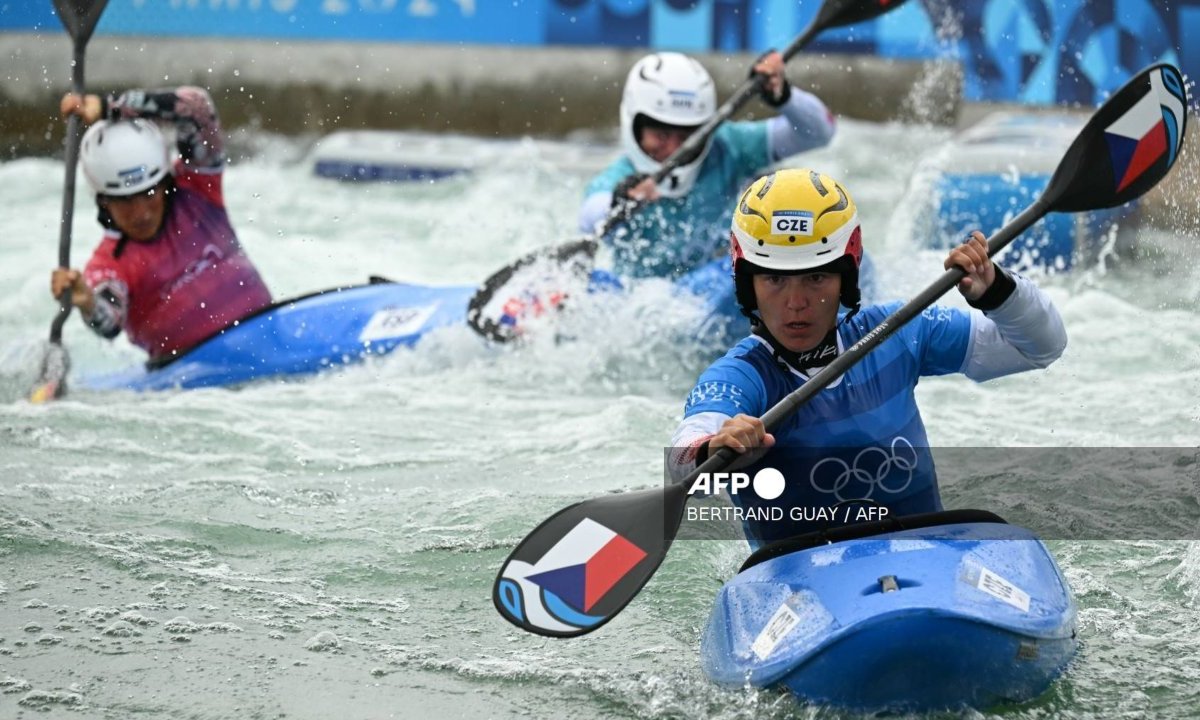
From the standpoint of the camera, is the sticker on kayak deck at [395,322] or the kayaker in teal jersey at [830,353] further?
the sticker on kayak deck at [395,322]

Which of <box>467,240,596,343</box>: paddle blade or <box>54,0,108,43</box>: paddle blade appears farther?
<box>54,0,108,43</box>: paddle blade

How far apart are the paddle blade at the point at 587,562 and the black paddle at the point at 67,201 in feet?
13.4

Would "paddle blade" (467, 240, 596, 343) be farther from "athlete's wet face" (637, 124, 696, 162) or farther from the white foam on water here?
"athlete's wet face" (637, 124, 696, 162)

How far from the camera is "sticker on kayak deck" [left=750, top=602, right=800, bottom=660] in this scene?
327 cm

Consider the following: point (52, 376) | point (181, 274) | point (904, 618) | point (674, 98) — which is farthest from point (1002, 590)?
point (52, 376)

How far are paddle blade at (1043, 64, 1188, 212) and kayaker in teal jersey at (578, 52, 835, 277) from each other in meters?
3.21

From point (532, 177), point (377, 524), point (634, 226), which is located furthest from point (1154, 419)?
point (532, 177)

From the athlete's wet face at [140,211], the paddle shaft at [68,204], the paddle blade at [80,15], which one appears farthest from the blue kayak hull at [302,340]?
the paddle blade at [80,15]

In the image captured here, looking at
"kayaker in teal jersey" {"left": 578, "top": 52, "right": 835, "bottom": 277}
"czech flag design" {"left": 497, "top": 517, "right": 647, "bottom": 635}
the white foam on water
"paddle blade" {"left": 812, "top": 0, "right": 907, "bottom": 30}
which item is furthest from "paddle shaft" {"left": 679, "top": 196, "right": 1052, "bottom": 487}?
"kayaker in teal jersey" {"left": 578, "top": 52, "right": 835, "bottom": 277}

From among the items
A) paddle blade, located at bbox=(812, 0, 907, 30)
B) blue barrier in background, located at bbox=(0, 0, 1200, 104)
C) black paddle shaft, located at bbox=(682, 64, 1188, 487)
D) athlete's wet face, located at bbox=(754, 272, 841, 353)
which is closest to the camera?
athlete's wet face, located at bbox=(754, 272, 841, 353)

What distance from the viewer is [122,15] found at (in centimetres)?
1102

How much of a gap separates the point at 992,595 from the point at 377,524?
2.44 meters

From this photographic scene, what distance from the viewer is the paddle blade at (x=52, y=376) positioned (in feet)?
22.6

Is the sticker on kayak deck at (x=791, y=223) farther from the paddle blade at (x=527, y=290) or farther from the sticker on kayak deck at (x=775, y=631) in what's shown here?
the paddle blade at (x=527, y=290)
